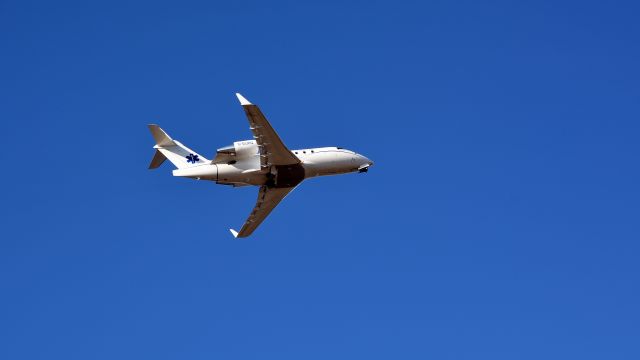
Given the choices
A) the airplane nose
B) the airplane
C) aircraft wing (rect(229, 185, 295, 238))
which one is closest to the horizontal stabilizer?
the airplane

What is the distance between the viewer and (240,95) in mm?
81188

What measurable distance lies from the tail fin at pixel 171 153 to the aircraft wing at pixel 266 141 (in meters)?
6.24

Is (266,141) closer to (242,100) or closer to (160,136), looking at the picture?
(242,100)

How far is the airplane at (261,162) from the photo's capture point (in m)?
85.2

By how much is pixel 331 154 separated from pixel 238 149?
8.66 m

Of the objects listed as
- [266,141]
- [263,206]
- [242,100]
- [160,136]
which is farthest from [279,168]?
[160,136]

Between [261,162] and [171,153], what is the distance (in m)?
8.61

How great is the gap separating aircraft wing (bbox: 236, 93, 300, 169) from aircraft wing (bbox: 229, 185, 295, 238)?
421 cm

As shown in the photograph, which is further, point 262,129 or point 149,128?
point 149,128

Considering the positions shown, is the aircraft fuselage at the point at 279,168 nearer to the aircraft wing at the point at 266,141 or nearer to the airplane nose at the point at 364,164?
the airplane nose at the point at 364,164

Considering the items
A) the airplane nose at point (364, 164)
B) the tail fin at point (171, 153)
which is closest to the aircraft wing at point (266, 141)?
the tail fin at point (171, 153)

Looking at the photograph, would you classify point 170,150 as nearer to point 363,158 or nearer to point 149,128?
point 149,128

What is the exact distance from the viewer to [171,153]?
8962cm

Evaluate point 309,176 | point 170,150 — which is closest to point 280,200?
point 309,176
